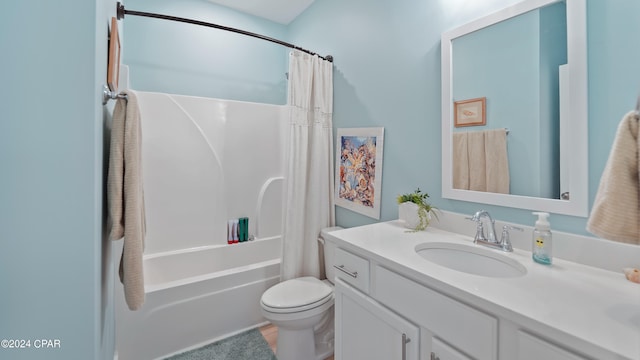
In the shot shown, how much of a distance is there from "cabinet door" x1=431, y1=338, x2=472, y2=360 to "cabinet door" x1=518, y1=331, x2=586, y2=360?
0.59 ft

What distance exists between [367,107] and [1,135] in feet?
5.69

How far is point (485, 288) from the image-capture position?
792mm

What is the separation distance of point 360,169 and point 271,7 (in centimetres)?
197

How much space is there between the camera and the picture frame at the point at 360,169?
1.84 m

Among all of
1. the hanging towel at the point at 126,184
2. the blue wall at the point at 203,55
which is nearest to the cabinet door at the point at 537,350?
the hanging towel at the point at 126,184

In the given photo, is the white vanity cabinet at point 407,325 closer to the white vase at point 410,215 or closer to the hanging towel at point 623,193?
the hanging towel at point 623,193

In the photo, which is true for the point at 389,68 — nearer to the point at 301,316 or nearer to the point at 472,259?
the point at 472,259

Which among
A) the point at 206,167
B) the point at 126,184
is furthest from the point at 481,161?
the point at 206,167

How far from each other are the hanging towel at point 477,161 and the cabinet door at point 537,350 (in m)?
0.74

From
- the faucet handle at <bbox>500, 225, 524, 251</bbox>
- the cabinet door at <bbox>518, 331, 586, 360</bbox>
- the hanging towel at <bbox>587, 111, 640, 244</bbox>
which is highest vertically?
the hanging towel at <bbox>587, 111, 640, 244</bbox>

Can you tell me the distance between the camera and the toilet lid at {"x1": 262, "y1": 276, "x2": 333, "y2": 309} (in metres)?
1.59

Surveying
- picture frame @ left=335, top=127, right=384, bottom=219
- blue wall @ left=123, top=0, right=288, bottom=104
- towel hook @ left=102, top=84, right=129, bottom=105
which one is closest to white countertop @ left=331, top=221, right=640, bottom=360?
picture frame @ left=335, top=127, right=384, bottom=219

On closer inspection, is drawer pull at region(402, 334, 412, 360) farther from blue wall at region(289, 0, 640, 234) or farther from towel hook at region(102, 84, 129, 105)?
towel hook at region(102, 84, 129, 105)

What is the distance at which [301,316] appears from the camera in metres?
1.56
